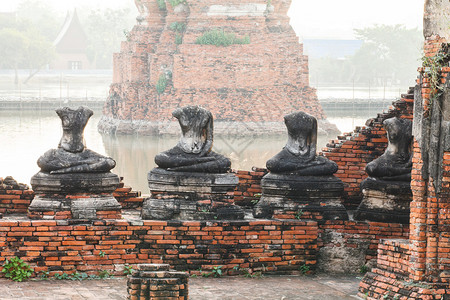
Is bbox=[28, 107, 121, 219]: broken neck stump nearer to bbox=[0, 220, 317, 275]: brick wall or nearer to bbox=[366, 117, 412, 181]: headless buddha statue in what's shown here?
bbox=[0, 220, 317, 275]: brick wall

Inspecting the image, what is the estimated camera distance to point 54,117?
47.9 metres

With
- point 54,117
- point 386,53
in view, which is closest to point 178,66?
point 54,117

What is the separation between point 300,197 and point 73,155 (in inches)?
89.8

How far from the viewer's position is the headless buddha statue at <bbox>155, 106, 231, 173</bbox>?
1077 centimetres

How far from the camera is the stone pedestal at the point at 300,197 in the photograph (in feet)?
36.0

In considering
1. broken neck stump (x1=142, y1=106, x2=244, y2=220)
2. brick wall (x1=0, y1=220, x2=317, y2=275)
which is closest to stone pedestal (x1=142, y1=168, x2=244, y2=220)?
broken neck stump (x1=142, y1=106, x2=244, y2=220)

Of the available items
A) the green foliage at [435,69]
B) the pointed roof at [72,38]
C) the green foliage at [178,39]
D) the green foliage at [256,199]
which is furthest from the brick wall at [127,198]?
the pointed roof at [72,38]

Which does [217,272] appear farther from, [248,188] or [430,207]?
[430,207]

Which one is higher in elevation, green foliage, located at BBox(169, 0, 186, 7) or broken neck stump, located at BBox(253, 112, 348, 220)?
green foliage, located at BBox(169, 0, 186, 7)

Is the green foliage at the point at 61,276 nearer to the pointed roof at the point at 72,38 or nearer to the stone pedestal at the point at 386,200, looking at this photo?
the stone pedestal at the point at 386,200

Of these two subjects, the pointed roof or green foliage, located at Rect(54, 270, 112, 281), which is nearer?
green foliage, located at Rect(54, 270, 112, 281)

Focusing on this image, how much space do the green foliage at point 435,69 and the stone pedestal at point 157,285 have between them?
261 centimetres

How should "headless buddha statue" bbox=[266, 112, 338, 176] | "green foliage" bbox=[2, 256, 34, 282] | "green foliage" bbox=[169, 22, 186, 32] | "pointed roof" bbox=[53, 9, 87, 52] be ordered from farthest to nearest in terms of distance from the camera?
"pointed roof" bbox=[53, 9, 87, 52], "green foliage" bbox=[169, 22, 186, 32], "headless buddha statue" bbox=[266, 112, 338, 176], "green foliage" bbox=[2, 256, 34, 282]

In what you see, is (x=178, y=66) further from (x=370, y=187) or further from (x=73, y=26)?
(x=73, y=26)
